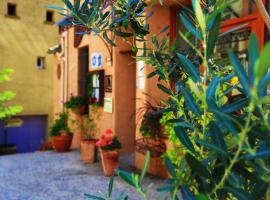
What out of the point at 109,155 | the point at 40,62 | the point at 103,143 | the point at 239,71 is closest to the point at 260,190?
the point at 239,71

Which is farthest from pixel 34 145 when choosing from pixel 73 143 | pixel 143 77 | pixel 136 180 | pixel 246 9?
pixel 136 180

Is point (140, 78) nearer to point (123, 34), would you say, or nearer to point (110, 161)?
point (110, 161)

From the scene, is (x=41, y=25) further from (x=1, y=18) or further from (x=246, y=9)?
(x=246, y=9)

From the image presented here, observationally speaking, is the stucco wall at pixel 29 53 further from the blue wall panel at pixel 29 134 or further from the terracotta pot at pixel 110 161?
the terracotta pot at pixel 110 161

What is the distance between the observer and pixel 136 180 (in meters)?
0.87

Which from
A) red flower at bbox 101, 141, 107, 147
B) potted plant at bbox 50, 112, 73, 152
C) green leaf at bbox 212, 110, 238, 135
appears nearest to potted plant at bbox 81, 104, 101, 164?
potted plant at bbox 50, 112, 73, 152

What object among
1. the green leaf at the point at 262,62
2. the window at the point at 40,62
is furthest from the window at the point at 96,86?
the window at the point at 40,62

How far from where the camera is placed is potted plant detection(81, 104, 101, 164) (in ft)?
21.0

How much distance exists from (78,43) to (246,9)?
5090 mm

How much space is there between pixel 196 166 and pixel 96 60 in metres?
6.90

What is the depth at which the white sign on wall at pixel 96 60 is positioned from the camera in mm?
7457

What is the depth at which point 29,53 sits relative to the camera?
48.6 feet

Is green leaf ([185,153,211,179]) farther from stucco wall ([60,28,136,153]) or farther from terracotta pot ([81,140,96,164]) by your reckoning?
stucco wall ([60,28,136,153])

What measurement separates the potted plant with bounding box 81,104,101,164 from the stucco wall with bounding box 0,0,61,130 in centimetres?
757
